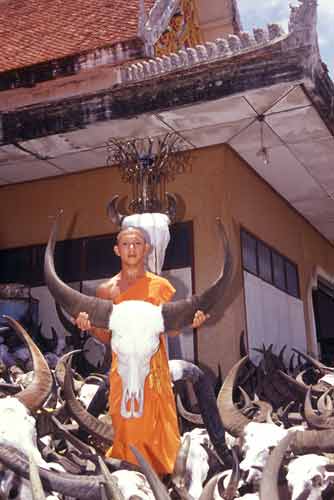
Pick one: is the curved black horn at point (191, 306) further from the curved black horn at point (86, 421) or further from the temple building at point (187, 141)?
the temple building at point (187, 141)

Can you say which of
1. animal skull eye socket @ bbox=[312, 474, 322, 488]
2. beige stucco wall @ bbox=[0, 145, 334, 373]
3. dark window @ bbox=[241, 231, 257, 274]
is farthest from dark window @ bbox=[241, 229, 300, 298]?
animal skull eye socket @ bbox=[312, 474, 322, 488]

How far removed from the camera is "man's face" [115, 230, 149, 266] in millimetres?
4492

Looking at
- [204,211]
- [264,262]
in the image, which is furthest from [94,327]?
[264,262]

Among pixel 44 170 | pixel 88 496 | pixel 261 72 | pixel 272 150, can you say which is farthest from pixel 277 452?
pixel 44 170

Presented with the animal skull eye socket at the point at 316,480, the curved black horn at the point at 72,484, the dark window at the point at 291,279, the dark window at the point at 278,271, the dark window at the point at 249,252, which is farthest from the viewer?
the dark window at the point at 291,279

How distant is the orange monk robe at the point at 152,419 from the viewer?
408 cm

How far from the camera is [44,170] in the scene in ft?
29.4

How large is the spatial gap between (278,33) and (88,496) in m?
5.15

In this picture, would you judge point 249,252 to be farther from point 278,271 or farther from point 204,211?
point 278,271

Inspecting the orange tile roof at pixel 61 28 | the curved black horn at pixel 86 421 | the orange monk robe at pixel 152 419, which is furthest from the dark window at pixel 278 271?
the curved black horn at pixel 86 421

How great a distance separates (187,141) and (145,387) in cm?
458

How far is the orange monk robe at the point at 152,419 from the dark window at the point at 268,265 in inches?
169

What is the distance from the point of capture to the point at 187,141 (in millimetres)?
8086

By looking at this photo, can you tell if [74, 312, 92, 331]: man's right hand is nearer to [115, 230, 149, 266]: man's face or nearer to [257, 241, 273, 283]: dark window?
[115, 230, 149, 266]: man's face
